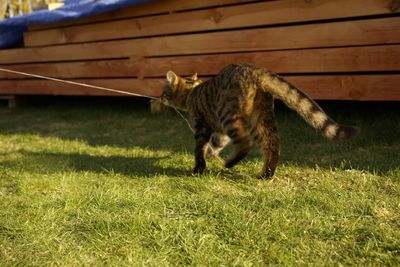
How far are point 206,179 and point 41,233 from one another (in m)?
1.51

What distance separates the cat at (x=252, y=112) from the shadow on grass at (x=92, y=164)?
0.50 m

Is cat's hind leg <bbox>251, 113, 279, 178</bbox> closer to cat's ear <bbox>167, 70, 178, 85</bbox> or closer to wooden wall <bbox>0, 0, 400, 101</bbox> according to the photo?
cat's ear <bbox>167, 70, 178, 85</bbox>

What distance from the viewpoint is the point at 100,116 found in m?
7.70

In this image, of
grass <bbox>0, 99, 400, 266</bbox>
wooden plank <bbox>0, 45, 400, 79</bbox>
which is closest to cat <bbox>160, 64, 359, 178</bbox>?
grass <bbox>0, 99, 400, 266</bbox>

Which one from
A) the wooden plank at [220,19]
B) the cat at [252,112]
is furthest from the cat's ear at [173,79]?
the wooden plank at [220,19]

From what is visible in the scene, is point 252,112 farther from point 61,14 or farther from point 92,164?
point 61,14

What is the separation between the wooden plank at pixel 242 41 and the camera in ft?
15.5

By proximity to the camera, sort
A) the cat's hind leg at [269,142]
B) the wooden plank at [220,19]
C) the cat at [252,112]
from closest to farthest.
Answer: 1. the cat at [252,112]
2. the cat's hind leg at [269,142]
3. the wooden plank at [220,19]

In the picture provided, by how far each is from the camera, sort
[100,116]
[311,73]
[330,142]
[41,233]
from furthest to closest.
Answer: [100,116], [311,73], [330,142], [41,233]

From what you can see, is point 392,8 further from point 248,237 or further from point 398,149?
point 248,237

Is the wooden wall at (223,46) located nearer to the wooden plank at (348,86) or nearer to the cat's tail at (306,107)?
the wooden plank at (348,86)

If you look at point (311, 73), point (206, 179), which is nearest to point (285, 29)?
point (311, 73)

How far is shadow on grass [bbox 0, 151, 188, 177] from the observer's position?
4.24m

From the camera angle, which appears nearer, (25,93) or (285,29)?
(285,29)
